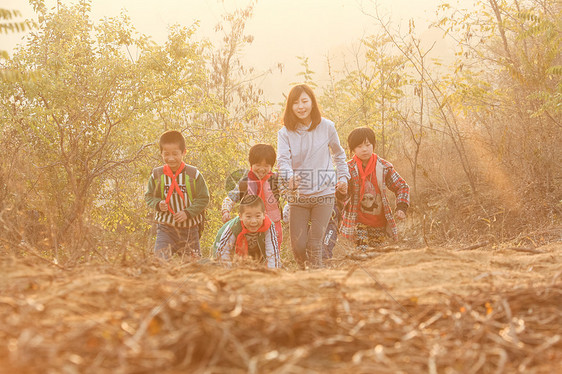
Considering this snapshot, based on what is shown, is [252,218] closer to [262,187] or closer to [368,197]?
[262,187]

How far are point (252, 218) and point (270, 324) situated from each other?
2.93 m

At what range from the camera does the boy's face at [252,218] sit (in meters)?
4.75

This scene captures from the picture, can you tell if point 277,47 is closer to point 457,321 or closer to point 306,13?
point 306,13

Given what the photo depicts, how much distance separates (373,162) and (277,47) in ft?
299

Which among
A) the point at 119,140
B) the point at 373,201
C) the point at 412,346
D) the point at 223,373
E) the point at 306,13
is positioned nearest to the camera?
the point at 223,373

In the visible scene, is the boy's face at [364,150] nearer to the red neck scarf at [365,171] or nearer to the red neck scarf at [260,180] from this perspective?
the red neck scarf at [365,171]

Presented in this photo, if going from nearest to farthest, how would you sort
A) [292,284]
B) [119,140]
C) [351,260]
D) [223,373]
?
[223,373] → [292,284] → [351,260] → [119,140]

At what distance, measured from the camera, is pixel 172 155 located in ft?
17.3

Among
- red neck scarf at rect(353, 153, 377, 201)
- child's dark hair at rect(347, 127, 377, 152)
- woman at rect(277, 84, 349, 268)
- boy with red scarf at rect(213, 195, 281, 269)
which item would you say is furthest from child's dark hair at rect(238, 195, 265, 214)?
child's dark hair at rect(347, 127, 377, 152)

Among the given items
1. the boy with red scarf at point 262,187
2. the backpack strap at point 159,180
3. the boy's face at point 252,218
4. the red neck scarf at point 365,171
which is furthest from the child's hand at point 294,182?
the backpack strap at point 159,180

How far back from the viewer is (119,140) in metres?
8.67

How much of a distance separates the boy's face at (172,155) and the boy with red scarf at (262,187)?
64 centimetres

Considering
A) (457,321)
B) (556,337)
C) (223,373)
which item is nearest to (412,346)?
(457,321)

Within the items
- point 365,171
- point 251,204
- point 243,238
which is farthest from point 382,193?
point 243,238
